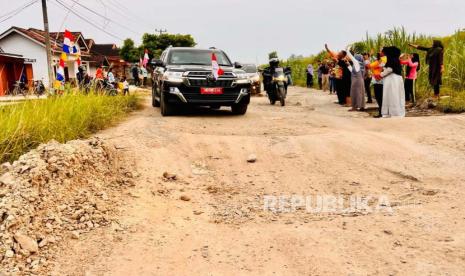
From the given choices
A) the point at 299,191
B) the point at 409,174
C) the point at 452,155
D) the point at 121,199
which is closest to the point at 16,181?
the point at 121,199

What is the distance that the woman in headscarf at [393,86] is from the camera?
1064 centimetres

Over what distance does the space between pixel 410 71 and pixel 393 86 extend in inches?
92.6

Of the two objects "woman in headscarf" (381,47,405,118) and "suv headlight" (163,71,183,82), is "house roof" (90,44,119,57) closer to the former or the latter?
"suv headlight" (163,71,183,82)

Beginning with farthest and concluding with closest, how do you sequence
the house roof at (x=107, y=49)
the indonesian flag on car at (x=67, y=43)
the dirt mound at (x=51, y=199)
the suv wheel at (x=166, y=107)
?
1. the house roof at (x=107, y=49)
2. the suv wheel at (x=166, y=107)
3. the indonesian flag on car at (x=67, y=43)
4. the dirt mound at (x=51, y=199)

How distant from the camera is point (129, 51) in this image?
174 feet

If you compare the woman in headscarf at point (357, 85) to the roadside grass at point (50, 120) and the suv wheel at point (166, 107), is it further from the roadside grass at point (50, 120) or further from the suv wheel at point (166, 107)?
the roadside grass at point (50, 120)

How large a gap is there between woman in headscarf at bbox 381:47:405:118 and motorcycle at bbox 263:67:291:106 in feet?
13.7

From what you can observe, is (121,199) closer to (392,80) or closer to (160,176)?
(160,176)

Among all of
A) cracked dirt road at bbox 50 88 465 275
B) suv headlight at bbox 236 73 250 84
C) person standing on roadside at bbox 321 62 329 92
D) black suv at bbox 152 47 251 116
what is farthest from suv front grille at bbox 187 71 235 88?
person standing on roadside at bbox 321 62 329 92

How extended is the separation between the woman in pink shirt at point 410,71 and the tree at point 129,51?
139ft

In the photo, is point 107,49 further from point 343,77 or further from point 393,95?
point 393,95

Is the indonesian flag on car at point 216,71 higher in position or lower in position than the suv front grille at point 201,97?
higher

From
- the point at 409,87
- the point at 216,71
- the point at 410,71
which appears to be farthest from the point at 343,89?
the point at 216,71

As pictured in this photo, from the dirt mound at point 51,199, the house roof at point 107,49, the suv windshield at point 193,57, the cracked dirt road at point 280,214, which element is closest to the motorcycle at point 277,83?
the suv windshield at point 193,57
